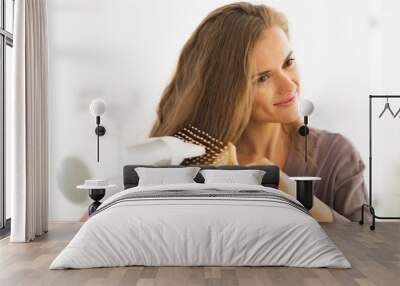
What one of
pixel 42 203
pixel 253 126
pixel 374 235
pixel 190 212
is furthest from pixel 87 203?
pixel 374 235

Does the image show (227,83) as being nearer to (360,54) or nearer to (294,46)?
(294,46)

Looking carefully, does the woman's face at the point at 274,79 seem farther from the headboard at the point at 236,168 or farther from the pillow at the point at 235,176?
the pillow at the point at 235,176

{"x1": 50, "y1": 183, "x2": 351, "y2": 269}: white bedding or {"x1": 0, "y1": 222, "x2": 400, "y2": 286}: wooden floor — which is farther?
{"x1": 50, "y1": 183, "x2": 351, "y2": 269}: white bedding

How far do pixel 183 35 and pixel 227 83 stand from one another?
33.6 inches

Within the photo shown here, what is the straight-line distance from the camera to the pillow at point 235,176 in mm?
6703

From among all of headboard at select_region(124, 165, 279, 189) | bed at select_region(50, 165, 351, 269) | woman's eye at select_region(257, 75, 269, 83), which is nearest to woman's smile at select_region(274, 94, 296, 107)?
woman's eye at select_region(257, 75, 269, 83)

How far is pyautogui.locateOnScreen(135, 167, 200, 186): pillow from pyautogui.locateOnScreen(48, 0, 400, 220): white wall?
0.63 m

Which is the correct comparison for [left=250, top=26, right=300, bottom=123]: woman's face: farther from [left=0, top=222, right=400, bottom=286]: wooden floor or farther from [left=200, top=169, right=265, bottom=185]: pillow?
[left=0, top=222, right=400, bottom=286]: wooden floor

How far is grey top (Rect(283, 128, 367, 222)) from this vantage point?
7.39 metres

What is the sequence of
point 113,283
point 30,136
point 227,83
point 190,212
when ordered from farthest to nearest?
point 227,83, point 30,136, point 190,212, point 113,283

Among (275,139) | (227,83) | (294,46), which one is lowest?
(275,139)

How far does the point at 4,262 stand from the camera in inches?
190

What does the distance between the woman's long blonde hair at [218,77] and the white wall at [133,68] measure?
14 cm

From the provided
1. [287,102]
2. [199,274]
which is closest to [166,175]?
[287,102]
